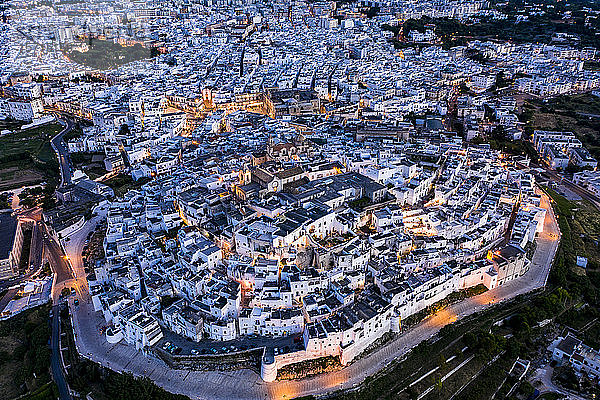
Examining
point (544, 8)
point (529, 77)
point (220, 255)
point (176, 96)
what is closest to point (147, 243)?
point (220, 255)

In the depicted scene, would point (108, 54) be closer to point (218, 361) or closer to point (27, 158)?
point (27, 158)

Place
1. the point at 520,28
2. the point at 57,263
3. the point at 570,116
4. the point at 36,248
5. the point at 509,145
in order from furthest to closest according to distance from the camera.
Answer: the point at 520,28 < the point at 570,116 < the point at 509,145 < the point at 36,248 < the point at 57,263

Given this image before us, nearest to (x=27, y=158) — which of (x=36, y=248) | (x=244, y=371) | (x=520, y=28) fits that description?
(x=36, y=248)

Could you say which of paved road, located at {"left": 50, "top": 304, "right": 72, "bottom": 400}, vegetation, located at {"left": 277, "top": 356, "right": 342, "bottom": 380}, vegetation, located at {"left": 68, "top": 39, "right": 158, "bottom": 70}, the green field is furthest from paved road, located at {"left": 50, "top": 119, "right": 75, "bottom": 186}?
vegetation, located at {"left": 277, "top": 356, "right": 342, "bottom": 380}

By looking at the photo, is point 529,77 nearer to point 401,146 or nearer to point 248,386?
point 401,146

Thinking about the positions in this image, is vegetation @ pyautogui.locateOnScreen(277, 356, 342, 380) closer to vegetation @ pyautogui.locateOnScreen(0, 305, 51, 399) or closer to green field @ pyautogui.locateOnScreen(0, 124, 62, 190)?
vegetation @ pyautogui.locateOnScreen(0, 305, 51, 399)

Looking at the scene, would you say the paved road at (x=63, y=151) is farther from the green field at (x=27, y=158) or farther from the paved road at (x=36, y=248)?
the paved road at (x=36, y=248)
